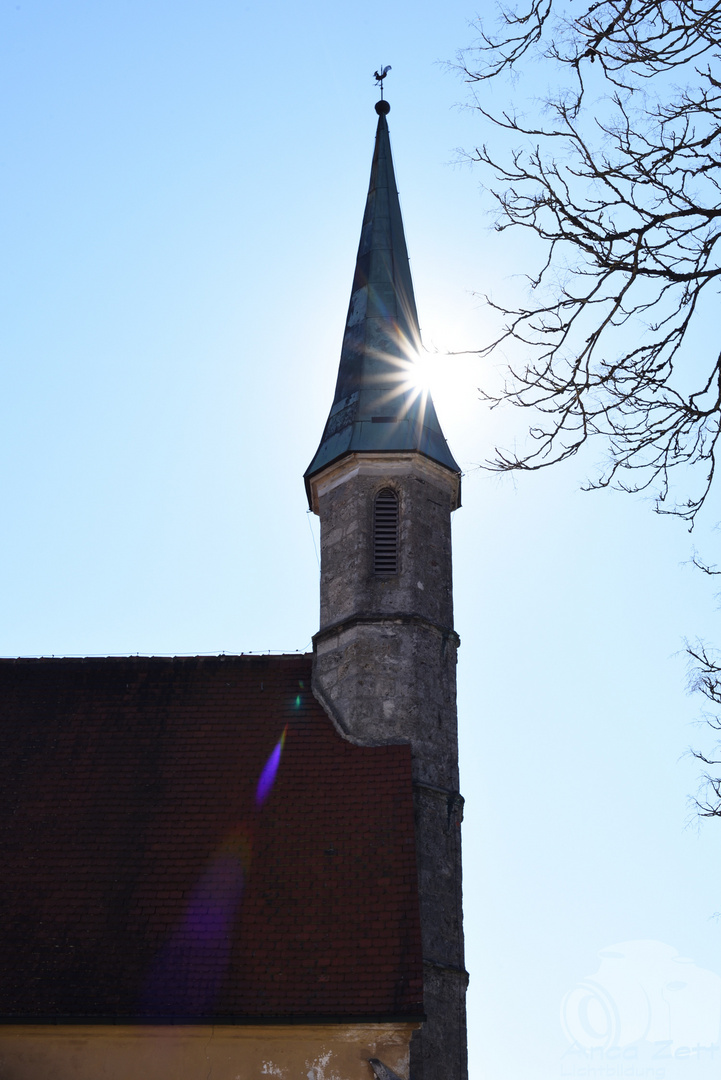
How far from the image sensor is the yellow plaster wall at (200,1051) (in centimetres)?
1316

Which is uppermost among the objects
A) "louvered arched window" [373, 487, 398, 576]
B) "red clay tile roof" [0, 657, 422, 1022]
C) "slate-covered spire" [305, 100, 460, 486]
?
"slate-covered spire" [305, 100, 460, 486]

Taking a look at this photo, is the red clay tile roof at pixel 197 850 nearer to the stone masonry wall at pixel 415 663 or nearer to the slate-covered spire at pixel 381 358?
the stone masonry wall at pixel 415 663

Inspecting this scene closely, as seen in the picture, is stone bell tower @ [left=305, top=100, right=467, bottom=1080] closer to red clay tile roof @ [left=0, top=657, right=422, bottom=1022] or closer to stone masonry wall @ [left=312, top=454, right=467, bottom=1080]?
stone masonry wall @ [left=312, top=454, right=467, bottom=1080]

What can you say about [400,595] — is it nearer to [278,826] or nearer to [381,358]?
[278,826]

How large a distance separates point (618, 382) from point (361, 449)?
38.2ft

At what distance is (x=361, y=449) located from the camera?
18.6 metres

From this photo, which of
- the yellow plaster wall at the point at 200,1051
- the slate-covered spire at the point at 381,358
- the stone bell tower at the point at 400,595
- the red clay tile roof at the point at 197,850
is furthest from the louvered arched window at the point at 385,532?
the yellow plaster wall at the point at 200,1051

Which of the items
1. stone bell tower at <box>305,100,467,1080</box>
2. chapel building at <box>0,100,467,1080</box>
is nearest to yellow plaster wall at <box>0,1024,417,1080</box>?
chapel building at <box>0,100,467,1080</box>

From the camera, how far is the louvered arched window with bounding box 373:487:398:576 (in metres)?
18.0

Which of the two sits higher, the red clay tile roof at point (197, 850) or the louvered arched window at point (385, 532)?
the louvered arched window at point (385, 532)

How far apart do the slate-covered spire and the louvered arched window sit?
0.70 meters

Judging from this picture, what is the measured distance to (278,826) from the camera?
50.8 feet

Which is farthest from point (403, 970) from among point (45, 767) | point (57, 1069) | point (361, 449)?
point (361, 449)

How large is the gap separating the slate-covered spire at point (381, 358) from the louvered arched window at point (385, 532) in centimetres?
70
